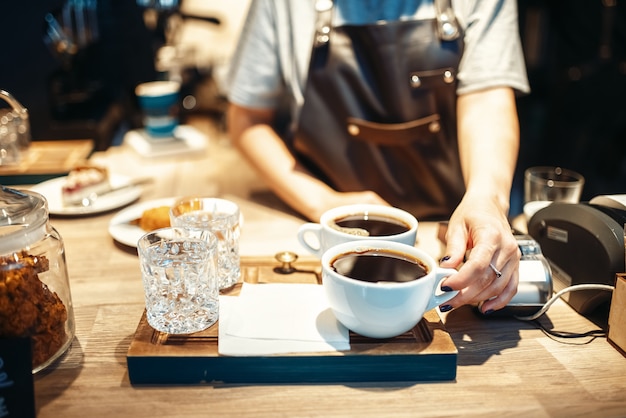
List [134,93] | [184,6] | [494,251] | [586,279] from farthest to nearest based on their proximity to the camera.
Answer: [184,6]
[134,93]
[586,279]
[494,251]

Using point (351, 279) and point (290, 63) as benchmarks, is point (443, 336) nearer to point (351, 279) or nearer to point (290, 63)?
point (351, 279)

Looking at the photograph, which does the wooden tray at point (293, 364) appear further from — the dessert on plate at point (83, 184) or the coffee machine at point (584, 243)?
the dessert on plate at point (83, 184)

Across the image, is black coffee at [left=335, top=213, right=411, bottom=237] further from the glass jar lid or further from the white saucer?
the white saucer

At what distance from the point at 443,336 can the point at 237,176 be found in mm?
1010

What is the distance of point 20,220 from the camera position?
84 centimetres

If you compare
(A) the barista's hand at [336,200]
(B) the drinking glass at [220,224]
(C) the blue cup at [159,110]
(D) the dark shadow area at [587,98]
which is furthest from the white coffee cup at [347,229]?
(D) the dark shadow area at [587,98]

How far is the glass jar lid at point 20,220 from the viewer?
0.81 metres

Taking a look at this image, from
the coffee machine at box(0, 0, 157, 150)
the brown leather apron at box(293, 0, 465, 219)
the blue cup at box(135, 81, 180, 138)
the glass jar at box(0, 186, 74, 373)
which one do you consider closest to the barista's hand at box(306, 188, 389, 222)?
the brown leather apron at box(293, 0, 465, 219)

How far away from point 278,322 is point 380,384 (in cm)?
17

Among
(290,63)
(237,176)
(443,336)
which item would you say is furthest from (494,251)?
(237,176)

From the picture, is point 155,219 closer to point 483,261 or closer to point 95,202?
point 95,202

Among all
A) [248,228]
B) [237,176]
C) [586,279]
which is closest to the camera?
[586,279]

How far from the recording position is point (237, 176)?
1768 millimetres

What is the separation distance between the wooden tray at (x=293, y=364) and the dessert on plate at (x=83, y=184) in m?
0.74
